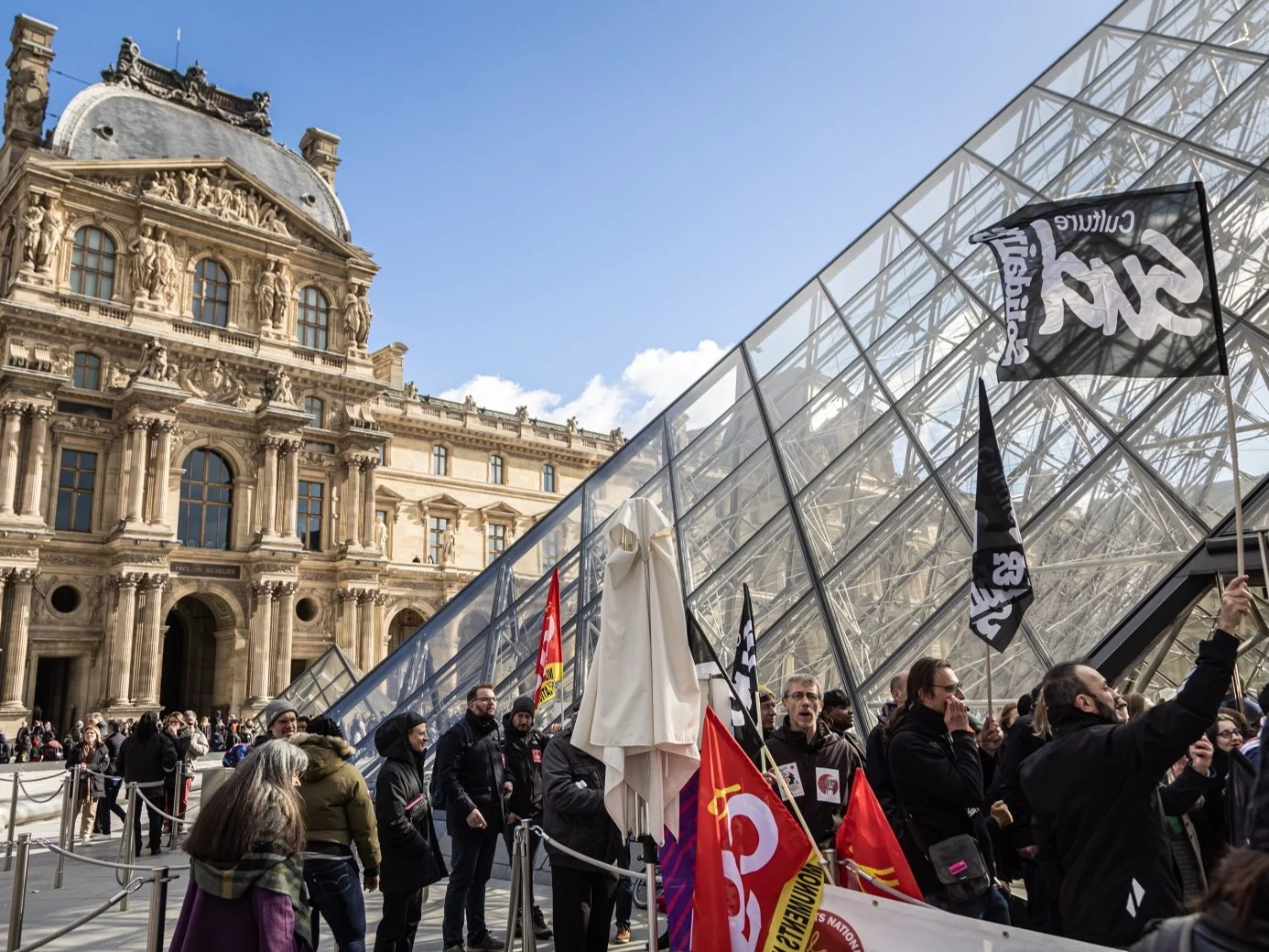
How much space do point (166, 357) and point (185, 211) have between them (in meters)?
4.80

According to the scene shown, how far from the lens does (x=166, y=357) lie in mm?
29656

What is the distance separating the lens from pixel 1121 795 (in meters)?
3.01

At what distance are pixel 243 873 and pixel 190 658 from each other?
104 ft

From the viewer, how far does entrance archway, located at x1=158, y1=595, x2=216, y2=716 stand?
3130cm

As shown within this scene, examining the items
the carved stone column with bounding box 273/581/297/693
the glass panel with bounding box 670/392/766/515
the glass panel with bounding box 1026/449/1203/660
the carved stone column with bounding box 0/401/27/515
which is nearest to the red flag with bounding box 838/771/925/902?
the glass panel with bounding box 1026/449/1203/660

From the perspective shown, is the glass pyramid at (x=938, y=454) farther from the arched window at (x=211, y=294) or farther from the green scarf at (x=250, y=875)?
the arched window at (x=211, y=294)

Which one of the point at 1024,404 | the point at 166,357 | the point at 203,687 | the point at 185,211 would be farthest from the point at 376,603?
the point at 1024,404

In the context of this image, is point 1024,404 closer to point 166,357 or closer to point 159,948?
point 159,948

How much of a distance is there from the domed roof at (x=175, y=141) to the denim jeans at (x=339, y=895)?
31.9 meters

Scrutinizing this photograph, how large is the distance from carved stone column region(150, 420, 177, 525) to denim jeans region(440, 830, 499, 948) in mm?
25612

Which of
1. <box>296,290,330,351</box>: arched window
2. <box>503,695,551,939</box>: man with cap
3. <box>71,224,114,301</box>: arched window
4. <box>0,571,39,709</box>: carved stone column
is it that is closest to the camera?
<box>503,695,551,939</box>: man with cap

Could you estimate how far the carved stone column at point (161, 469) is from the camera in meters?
28.5

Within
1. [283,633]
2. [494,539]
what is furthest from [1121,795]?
[494,539]

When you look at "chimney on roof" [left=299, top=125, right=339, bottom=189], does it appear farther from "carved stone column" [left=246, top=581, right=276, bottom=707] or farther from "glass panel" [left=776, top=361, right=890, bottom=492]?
"glass panel" [left=776, top=361, right=890, bottom=492]
